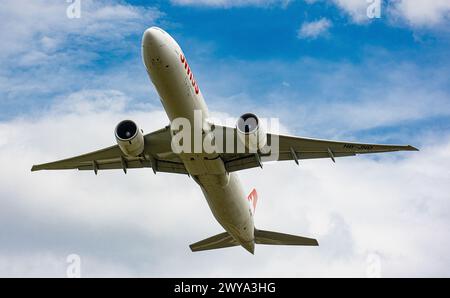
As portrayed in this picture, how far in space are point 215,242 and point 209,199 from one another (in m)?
A: 7.51

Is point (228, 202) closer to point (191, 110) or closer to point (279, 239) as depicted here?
point (191, 110)

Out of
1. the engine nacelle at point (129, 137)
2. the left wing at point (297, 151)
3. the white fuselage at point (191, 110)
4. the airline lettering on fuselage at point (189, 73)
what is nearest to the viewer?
the white fuselage at point (191, 110)

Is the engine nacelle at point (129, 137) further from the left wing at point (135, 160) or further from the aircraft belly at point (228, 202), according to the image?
the aircraft belly at point (228, 202)

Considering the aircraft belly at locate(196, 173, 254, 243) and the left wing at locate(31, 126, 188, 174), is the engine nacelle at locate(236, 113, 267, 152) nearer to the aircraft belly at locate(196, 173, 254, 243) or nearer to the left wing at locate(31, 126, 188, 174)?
the aircraft belly at locate(196, 173, 254, 243)

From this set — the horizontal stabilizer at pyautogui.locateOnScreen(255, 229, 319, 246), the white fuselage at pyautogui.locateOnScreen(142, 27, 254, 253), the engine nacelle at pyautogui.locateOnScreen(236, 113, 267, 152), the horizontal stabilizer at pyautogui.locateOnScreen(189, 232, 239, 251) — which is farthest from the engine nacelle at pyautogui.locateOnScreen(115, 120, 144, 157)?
the horizontal stabilizer at pyautogui.locateOnScreen(255, 229, 319, 246)

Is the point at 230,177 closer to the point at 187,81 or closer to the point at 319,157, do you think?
the point at 319,157

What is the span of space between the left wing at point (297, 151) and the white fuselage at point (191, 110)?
796 mm

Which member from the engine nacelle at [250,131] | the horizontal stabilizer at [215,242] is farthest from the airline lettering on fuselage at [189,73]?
the horizontal stabilizer at [215,242]

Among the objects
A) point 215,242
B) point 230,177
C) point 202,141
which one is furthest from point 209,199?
point 215,242

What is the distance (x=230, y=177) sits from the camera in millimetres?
31266

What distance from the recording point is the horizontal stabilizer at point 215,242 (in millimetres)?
38312

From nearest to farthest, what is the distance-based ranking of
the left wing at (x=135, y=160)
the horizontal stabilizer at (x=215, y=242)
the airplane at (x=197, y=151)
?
the airplane at (x=197, y=151) → the left wing at (x=135, y=160) → the horizontal stabilizer at (x=215, y=242)

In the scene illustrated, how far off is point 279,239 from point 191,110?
14.1m

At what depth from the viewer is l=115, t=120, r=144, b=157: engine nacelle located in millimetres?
28422
